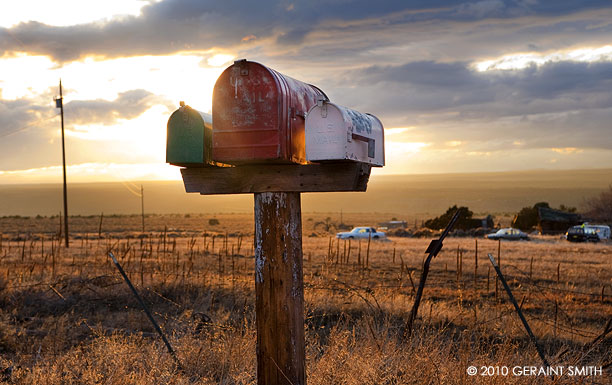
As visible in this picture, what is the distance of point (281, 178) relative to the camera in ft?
12.9

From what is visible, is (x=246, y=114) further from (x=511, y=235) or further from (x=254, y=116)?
(x=511, y=235)

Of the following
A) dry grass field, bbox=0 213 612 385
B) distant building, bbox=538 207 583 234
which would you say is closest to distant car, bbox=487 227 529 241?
distant building, bbox=538 207 583 234

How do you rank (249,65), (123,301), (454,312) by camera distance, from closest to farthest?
(249,65)
(454,312)
(123,301)

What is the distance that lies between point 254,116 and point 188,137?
60 cm

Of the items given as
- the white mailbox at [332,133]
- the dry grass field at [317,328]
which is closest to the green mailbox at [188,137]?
the white mailbox at [332,133]

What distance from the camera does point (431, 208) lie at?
486 ft

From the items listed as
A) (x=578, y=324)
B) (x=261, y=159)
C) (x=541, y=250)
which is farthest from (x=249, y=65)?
(x=541, y=250)

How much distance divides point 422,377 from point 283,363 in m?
1.16

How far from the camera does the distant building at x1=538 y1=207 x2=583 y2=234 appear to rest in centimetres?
4191

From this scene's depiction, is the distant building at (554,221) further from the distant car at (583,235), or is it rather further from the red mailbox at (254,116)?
the red mailbox at (254,116)

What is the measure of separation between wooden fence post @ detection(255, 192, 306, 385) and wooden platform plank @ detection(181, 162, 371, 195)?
102 mm

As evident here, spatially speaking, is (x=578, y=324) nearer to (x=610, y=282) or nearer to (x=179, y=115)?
(x=610, y=282)

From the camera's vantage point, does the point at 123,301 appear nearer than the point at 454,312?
No

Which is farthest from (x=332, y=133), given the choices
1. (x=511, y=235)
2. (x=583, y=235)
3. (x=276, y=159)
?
(x=511, y=235)
